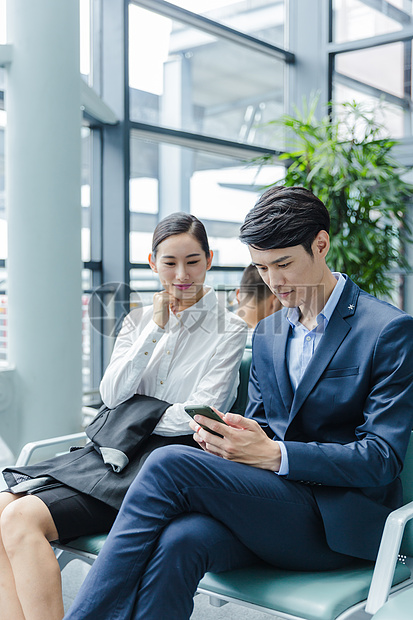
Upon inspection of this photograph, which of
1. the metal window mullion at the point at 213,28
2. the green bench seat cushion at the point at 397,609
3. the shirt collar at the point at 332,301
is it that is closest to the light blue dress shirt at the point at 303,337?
the shirt collar at the point at 332,301

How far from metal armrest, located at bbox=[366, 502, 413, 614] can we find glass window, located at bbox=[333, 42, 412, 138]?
13.8 ft

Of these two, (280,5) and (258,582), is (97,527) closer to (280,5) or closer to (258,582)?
(258,582)

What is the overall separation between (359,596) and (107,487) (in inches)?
27.7

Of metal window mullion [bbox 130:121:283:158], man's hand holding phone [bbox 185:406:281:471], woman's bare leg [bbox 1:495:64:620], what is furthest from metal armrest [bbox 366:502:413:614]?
metal window mullion [bbox 130:121:283:158]

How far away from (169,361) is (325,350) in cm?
60

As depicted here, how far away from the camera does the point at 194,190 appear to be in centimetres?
474

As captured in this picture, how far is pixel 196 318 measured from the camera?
203 centimetres

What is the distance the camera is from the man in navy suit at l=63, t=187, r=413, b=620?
134 centimetres

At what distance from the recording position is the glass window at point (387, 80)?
5.07 meters

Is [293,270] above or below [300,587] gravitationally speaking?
above

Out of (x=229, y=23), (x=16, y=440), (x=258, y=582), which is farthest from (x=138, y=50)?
(x=258, y=582)

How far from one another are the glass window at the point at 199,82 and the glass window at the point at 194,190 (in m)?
0.19

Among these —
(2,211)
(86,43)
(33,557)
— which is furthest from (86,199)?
(33,557)

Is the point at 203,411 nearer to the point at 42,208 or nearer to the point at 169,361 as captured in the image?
the point at 169,361
